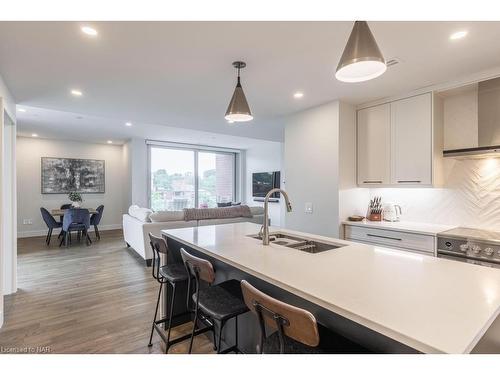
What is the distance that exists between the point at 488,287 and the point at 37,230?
29.1ft

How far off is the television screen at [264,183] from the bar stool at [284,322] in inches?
275

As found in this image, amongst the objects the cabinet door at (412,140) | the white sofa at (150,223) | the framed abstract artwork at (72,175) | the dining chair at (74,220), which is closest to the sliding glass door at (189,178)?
the framed abstract artwork at (72,175)

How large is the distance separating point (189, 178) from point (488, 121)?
7629 millimetres

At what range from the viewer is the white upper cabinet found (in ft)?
9.23

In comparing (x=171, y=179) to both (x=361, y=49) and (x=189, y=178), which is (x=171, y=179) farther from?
(x=361, y=49)

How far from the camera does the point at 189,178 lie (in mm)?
8812

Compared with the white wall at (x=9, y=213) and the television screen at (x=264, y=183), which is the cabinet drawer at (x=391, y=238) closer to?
the white wall at (x=9, y=213)

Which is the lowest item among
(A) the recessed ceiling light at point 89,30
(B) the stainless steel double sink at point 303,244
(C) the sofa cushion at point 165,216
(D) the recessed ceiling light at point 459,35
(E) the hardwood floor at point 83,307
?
(E) the hardwood floor at point 83,307

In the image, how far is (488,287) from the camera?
3.67 feet

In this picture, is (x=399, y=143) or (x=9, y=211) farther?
(x=9, y=211)

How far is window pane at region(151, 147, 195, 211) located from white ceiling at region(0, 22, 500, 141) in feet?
15.3

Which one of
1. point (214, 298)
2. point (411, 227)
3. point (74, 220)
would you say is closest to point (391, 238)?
point (411, 227)

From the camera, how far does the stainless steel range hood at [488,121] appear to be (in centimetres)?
237
